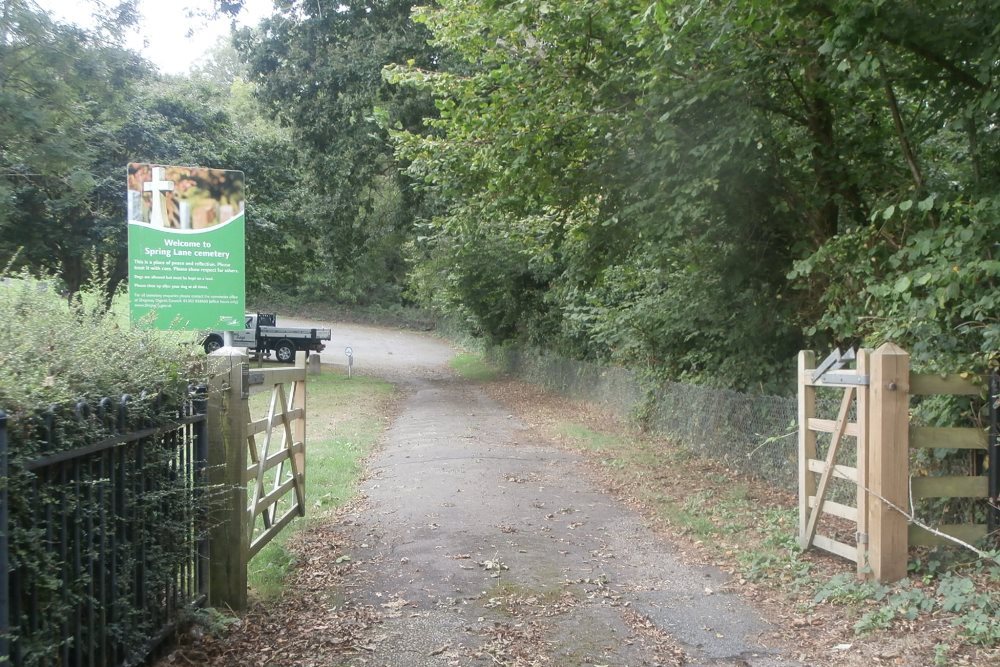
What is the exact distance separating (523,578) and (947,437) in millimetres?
3299

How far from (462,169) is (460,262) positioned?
14393 mm

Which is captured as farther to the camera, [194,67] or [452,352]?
[194,67]

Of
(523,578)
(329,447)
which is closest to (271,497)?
(523,578)

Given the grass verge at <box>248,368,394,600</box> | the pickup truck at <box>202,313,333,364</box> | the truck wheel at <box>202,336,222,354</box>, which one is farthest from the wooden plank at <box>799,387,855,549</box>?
the pickup truck at <box>202,313,333,364</box>

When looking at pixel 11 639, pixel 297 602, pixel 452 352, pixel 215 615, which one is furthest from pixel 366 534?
pixel 452 352

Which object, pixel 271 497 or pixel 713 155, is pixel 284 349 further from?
pixel 271 497

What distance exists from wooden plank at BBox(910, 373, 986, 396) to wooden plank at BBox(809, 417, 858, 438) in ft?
1.72

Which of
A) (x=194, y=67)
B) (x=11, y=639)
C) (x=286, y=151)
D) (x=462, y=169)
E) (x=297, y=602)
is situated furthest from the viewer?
(x=194, y=67)

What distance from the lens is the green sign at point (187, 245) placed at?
713cm

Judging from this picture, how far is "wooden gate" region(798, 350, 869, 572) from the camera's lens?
20.3ft

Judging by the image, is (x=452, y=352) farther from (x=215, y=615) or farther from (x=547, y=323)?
(x=215, y=615)

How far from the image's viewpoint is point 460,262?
2628 cm

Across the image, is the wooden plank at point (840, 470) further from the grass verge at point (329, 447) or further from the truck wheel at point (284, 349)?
the truck wheel at point (284, 349)

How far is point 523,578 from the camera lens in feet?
21.4
